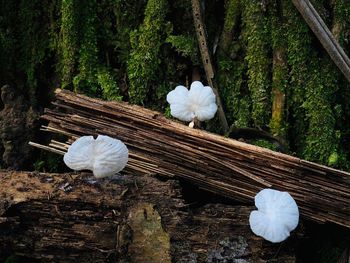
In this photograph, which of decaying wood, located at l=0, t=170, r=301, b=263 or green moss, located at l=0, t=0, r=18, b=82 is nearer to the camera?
decaying wood, located at l=0, t=170, r=301, b=263

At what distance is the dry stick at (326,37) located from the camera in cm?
304

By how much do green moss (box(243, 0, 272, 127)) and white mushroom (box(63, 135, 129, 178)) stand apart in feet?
3.30

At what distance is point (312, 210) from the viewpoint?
278 centimetres

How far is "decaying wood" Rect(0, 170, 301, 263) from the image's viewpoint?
8.39 feet

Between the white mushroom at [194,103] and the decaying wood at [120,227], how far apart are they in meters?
0.63

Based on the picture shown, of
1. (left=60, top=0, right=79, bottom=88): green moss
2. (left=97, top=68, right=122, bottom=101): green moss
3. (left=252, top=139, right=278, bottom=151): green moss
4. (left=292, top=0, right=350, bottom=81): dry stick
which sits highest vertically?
(left=292, top=0, right=350, bottom=81): dry stick

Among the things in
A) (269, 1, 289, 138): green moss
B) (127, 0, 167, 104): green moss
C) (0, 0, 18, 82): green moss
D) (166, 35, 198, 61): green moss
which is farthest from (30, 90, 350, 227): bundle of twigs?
(0, 0, 18, 82): green moss

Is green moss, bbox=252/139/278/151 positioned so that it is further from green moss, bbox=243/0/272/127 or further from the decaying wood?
the decaying wood

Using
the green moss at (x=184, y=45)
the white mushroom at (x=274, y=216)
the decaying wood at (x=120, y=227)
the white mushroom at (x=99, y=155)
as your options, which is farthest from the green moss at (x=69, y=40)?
the white mushroom at (x=274, y=216)

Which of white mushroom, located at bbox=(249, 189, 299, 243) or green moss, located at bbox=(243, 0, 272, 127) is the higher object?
green moss, located at bbox=(243, 0, 272, 127)

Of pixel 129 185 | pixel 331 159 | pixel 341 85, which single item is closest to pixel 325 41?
pixel 341 85

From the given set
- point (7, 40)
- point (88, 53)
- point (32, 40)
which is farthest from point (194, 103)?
point (7, 40)

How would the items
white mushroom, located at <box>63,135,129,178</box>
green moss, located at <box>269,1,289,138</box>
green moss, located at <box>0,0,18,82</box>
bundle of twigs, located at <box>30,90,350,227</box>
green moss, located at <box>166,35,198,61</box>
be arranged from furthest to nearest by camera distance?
green moss, located at <box>0,0,18,82</box>
green moss, located at <box>166,35,198,61</box>
green moss, located at <box>269,1,289,138</box>
bundle of twigs, located at <box>30,90,350,227</box>
white mushroom, located at <box>63,135,129,178</box>

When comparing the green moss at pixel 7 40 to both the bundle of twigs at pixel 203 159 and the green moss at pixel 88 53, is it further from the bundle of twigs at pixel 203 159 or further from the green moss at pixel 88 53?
the bundle of twigs at pixel 203 159
